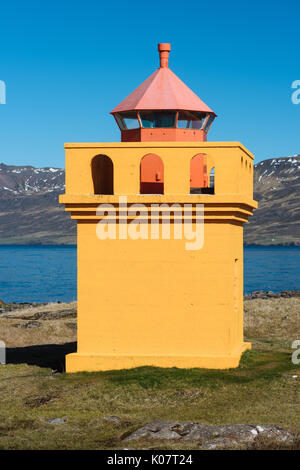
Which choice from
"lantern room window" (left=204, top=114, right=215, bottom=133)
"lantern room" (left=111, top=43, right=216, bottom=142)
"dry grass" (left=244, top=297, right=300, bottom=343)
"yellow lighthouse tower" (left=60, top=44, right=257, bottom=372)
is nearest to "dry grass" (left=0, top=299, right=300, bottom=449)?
"yellow lighthouse tower" (left=60, top=44, right=257, bottom=372)

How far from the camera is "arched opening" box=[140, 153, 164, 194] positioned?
21219 millimetres

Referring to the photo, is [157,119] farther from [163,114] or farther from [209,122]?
[209,122]

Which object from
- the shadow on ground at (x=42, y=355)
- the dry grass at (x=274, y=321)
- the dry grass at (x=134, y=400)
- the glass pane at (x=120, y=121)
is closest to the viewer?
the dry grass at (x=134, y=400)

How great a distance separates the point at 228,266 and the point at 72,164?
Result: 18.0 feet

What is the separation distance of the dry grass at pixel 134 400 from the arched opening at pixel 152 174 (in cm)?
570

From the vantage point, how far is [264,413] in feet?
49.4

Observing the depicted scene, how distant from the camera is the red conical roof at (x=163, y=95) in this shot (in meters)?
20.5

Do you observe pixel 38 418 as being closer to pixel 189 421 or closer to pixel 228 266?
pixel 189 421

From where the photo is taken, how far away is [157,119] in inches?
816

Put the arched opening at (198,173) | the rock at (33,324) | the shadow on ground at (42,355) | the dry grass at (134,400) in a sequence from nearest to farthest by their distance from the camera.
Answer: the dry grass at (134,400)
the arched opening at (198,173)
the shadow on ground at (42,355)
the rock at (33,324)

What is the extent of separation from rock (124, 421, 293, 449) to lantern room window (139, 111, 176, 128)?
9.86 meters

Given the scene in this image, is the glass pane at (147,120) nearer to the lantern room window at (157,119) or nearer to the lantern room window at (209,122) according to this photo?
the lantern room window at (157,119)

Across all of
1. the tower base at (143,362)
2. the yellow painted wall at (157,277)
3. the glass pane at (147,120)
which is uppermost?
the glass pane at (147,120)

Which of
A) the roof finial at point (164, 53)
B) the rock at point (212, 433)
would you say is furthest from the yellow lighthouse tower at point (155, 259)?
the rock at point (212, 433)
